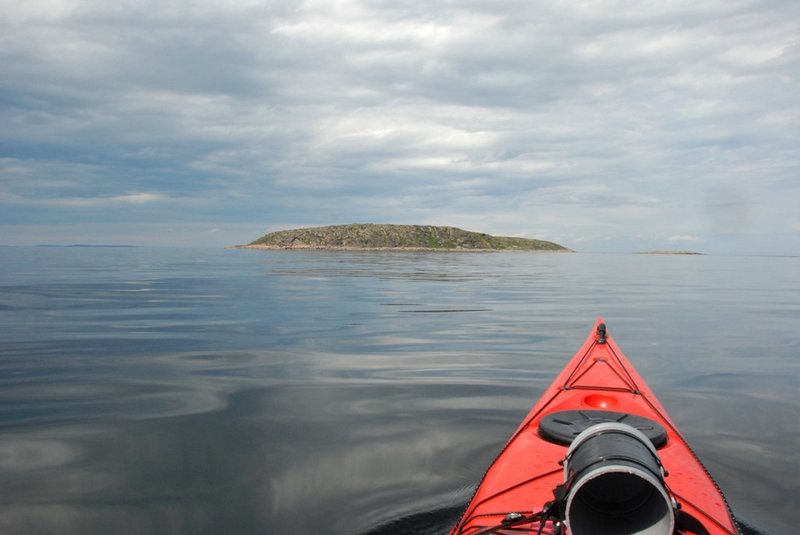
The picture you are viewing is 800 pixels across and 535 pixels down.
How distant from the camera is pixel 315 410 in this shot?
8.39 metres

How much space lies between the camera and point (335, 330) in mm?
15570

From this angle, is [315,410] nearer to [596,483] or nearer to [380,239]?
[596,483]

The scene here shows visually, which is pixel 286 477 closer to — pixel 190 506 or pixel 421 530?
pixel 190 506

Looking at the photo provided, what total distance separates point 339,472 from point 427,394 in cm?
315

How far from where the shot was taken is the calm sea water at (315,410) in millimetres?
5387

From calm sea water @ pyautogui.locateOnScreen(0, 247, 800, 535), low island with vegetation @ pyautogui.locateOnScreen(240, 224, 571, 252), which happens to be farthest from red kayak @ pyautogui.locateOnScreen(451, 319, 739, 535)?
low island with vegetation @ pyautogui.locateOnScreen(240, 224, 571, 252)

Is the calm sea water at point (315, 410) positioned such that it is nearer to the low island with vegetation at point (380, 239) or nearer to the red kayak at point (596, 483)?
the red kayak at point (596, 483)

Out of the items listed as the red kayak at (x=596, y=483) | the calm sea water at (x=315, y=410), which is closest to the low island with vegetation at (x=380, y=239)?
the calm sea water at (x=315, y=410)

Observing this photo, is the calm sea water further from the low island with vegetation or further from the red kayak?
the low island with vegetation

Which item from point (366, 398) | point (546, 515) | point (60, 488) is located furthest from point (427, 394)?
point (546, 515)

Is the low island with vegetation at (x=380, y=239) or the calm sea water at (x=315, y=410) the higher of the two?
the low island with vegetation at (x=380, y=239)

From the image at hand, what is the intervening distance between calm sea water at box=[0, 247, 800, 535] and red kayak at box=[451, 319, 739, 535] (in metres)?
1.10

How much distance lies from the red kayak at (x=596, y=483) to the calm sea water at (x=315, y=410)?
110cm

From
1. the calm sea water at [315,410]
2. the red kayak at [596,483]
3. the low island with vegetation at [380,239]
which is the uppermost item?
the low island with vegetation at [380,239]
